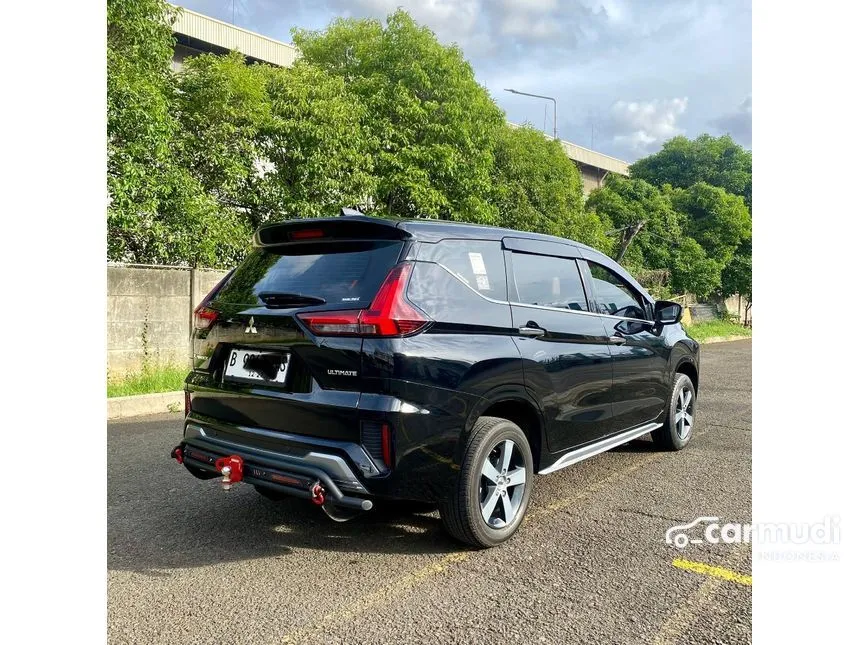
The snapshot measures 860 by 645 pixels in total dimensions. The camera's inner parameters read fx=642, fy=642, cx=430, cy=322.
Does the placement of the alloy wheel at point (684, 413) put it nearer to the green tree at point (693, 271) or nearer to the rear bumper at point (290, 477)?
the rear bumper at point (290, 477)

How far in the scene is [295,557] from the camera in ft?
11.3

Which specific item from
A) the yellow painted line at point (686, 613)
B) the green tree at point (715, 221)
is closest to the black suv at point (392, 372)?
the yellow painted line at point (686, 613)

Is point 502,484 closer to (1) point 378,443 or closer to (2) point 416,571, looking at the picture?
(2) point 416,571

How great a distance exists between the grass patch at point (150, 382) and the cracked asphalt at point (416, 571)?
3.28m

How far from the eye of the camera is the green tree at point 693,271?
1090 inches

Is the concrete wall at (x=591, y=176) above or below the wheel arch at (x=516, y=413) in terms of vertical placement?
above

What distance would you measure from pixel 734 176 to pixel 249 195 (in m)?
32.2

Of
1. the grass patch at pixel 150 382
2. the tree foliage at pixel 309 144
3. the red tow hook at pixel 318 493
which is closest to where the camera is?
the red tow hook at pixel 318 493

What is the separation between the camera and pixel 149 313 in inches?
359

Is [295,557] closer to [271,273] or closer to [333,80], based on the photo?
[271,273]

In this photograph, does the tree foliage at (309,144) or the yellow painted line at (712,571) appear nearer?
the yellow painted line at (712,571)

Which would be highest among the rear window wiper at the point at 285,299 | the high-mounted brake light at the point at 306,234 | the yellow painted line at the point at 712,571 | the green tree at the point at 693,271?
the green tree at the point at 693,271

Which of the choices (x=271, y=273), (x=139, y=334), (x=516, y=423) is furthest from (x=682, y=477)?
(x=139, y=334)

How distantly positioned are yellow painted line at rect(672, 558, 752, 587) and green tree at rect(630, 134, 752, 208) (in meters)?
35.7
